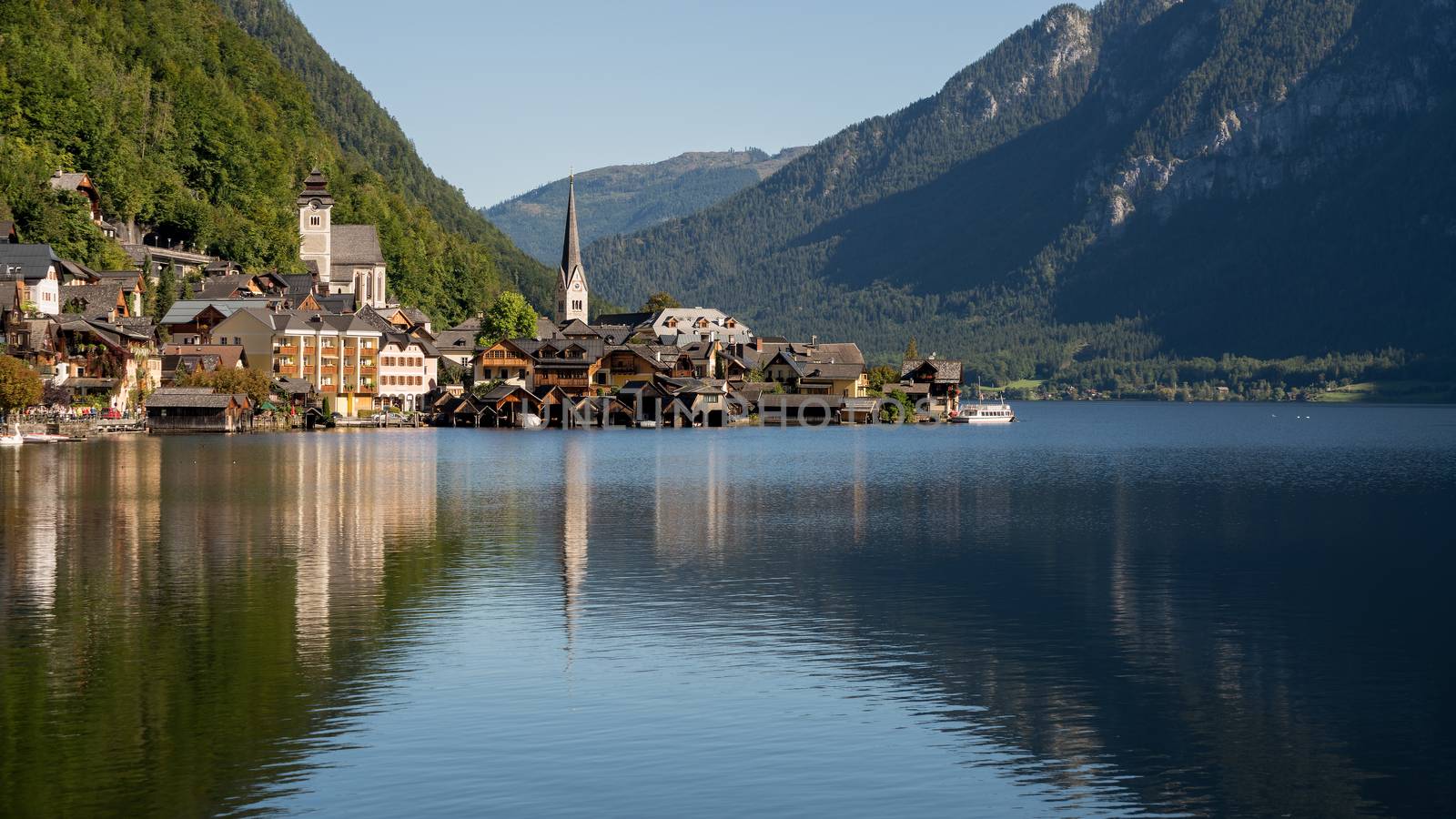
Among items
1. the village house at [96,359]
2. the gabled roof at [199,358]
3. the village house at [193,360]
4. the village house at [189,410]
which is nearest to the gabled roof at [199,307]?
the gabled roof at [199,358]

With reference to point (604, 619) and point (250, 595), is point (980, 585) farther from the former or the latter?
point (250, 595)

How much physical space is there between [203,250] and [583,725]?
16333cm

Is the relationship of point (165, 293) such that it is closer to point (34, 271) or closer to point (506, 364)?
point (34, 271)

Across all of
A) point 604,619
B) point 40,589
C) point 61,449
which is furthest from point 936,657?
point 61,449

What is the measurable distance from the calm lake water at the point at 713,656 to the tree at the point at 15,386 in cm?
4526

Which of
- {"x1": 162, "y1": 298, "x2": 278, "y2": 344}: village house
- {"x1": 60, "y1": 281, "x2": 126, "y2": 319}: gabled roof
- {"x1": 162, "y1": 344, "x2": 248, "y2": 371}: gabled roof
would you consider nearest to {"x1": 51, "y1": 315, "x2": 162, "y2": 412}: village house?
{"x1": 60, "y1": 281, "x2": 126, "y2": 319}: gabled roof

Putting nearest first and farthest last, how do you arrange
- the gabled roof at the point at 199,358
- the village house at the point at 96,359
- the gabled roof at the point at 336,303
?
the village house at the point at 96,359, the gabled roof at the point at 199,358, the gabled roof at the point at 336,303

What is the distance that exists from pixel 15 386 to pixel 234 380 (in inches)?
1211

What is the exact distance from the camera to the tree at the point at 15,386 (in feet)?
367

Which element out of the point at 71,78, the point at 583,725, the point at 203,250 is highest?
the point at 71,78

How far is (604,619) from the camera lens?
38.1 metres

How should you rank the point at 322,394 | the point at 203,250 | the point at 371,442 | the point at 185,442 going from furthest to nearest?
the point at 203,250, the point at 322,394, the point at 371,442, the point at 185,442

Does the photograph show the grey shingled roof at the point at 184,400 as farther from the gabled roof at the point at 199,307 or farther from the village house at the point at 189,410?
the gabled roof at the point at 199,307

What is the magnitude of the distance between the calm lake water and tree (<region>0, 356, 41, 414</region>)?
148 ft
